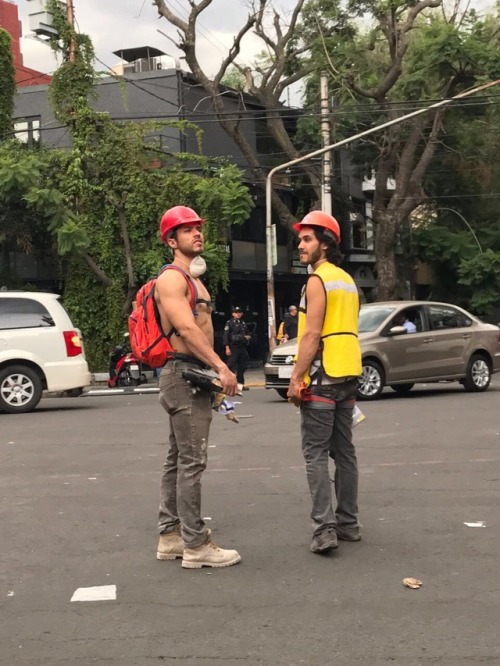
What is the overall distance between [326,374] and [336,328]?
282 millimetres

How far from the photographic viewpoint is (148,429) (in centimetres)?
1193

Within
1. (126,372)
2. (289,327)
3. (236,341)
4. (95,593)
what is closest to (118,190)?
(126,372)

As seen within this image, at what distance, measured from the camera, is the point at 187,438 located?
5.30 meters

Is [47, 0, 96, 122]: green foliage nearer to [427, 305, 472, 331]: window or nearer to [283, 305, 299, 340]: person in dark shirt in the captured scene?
[283, 305, 299, 340]: person in dark shirt

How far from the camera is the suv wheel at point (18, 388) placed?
1456 centimetres

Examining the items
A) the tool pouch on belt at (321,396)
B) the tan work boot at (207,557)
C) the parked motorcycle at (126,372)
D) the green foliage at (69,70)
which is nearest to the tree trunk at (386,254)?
the green foliage at (69,70)

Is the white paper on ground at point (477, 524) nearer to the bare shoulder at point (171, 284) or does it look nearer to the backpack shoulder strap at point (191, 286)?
the backpack shoulder strap at point (191, 286)

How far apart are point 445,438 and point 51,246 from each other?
1982 cm

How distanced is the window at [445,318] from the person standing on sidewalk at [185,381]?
37.6 feet

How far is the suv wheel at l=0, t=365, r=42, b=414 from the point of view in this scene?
573 inches

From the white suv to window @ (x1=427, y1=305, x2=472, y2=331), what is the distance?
240 inches

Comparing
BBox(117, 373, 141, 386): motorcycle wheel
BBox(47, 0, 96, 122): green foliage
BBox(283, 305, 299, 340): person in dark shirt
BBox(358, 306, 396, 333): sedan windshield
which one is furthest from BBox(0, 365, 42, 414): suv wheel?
BBox(47, 0, 96, 122): green foliage

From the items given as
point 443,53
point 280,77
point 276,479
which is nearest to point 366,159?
point 280,77

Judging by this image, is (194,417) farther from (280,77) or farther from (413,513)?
(280,77)
